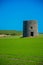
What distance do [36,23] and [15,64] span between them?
23489 millimetres

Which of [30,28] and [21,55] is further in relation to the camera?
[30,28]

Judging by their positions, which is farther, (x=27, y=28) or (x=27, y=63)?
(x=27, y=28)

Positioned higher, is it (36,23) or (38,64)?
(36,23)

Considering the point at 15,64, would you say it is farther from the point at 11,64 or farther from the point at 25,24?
the point at 25,24

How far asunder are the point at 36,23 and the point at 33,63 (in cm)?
2320

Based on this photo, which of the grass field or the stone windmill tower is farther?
the stone windmill tower

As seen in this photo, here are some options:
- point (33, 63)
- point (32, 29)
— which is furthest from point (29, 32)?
point (33, 63)

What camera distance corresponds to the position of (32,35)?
29.4 meters

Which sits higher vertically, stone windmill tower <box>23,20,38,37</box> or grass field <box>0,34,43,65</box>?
stone windmill tower <box>23,20,38,37</box>

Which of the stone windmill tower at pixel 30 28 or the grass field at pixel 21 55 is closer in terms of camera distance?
the grass field at pixel 21 55

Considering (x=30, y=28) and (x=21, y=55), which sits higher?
(x=30, y=28)

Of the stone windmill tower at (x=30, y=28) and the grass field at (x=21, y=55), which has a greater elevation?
the stone windmill tower at (x=30, y=28)

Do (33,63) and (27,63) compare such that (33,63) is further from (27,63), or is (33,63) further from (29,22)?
(29,22)

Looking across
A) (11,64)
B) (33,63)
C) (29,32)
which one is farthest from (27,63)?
(29,32)
